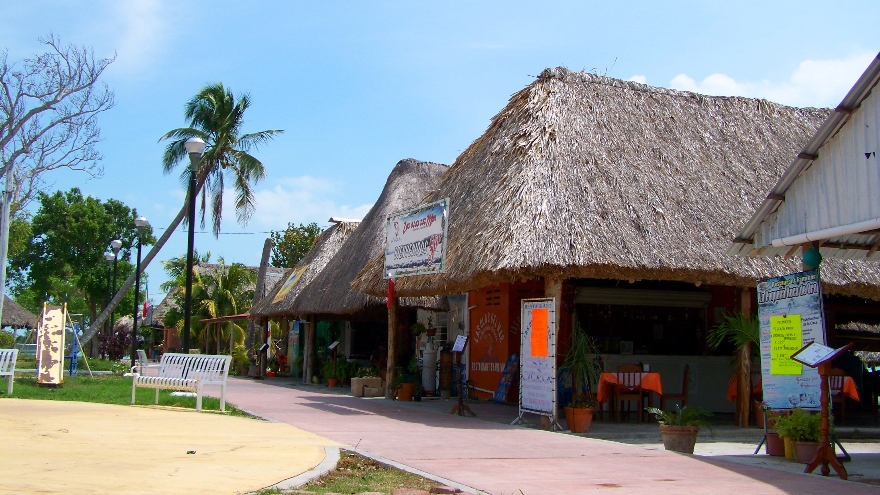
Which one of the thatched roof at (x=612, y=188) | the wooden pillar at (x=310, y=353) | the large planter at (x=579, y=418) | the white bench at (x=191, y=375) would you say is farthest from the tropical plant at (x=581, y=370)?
the wooden pillar at (x=310, y=353)

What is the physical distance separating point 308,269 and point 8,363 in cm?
1293

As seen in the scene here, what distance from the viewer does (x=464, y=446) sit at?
31.6 ft

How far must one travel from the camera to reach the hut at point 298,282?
86.8 feet

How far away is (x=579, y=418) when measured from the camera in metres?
11.6

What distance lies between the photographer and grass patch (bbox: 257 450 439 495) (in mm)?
6320

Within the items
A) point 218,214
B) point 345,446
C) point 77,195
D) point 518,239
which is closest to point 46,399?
point 345,446

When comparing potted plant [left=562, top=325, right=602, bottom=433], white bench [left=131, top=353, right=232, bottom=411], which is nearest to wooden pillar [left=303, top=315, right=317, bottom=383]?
white bench [left=131, top=353, right=232, bottom=411]

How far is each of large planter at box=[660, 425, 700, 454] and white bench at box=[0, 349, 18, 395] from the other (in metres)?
11.3

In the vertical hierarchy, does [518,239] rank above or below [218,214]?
below

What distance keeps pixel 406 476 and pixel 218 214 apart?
81.9 ft

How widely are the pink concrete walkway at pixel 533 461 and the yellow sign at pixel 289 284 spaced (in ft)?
45.8

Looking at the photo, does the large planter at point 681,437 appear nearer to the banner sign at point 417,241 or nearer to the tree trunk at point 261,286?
the banner sign at point 417,241

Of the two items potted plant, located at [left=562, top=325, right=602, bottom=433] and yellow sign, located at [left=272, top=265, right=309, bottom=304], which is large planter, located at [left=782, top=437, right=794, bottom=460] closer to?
potted plant, located at [left=562, top=325, right=602, bottom=433]

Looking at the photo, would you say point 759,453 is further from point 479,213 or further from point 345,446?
point 479,213
